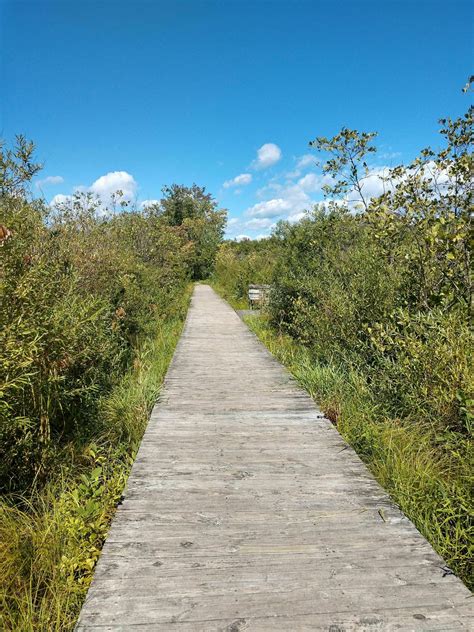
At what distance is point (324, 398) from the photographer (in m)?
4.52

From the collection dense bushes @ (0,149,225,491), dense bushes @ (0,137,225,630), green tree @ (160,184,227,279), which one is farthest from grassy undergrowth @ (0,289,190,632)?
green tree @ (160,184,227,279)

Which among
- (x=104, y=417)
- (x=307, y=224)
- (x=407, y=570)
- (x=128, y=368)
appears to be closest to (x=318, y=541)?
(x=407, y=570)

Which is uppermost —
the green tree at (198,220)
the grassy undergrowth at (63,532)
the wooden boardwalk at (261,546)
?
the green tree at (198,220)

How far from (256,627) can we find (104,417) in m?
3.01

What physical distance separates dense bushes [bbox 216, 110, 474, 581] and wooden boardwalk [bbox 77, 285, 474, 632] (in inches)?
15.1

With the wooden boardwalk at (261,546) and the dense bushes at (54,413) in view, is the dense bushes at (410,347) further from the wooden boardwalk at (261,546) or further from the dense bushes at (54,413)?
Answer: the dense bushes at (54,413)

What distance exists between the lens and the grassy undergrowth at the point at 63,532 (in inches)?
77.4

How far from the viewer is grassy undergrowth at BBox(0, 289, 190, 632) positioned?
197 centimetres

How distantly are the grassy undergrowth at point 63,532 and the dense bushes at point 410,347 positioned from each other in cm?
212

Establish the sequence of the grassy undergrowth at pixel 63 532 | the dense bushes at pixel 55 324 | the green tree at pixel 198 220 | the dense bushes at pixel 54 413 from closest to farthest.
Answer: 1. the grassy undergrowth at pixel 63 532
2. the dense bushes at pixel 54 413
3. the dense bushes at pixel 55 324
4. the green tree at pixel 198 220

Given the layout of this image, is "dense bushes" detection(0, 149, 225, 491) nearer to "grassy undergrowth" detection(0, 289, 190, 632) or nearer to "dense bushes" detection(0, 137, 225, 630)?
"dense bushes" detection(0, 137, 225, 630)

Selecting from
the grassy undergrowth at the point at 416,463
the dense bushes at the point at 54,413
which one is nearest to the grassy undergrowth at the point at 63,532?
the dense bushes at the point at 54,413

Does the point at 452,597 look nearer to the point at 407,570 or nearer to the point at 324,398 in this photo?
the point at 407,570

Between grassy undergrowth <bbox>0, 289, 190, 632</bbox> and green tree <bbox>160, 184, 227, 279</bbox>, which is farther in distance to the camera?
green tree <bbox>160, 184, 227, 279</bbox>
